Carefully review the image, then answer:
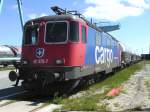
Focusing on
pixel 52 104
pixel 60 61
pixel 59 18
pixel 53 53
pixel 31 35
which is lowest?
pixel 52 104

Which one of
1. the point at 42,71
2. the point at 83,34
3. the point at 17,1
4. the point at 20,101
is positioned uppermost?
the point at 17,1

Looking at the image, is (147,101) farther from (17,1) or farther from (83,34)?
(17,1)

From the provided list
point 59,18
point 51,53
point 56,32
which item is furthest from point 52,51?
point 59,18

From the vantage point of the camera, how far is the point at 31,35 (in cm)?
1522

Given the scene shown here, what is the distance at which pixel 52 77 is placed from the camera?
13.7m

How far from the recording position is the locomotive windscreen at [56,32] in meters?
14.5

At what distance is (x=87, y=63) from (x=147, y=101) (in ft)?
12.5

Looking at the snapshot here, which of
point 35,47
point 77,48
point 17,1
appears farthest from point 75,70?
point 17,1

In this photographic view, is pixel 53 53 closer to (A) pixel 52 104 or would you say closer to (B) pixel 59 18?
(B) pixel 59 18

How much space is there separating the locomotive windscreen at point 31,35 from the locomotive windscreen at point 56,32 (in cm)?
49

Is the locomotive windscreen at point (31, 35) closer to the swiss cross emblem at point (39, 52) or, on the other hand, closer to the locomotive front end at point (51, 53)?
the locomotive front end at point (51, 53)

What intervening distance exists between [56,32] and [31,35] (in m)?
1.09

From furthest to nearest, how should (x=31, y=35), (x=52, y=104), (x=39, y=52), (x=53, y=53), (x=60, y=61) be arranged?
(x=31, y=35) < (x=39, y=52) < (x=53, y=53) < (x=60, y=61) < (x=52, y=104)

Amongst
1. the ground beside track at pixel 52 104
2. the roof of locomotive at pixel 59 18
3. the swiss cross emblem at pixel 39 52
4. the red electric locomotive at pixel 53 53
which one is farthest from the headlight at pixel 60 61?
the roof of locomotive at pixel 59 18
